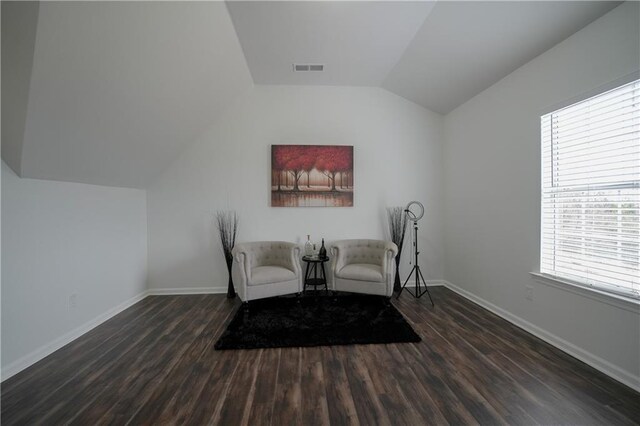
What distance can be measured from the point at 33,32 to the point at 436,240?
16.4ft

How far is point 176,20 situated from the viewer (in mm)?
2260

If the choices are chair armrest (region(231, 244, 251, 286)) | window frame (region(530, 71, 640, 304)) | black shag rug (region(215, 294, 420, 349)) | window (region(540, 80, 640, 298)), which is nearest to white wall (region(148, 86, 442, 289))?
chair armrest (region(231, 244, 251, 286))

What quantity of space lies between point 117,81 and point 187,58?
2.50ft

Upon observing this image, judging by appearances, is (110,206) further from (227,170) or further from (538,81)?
(538,81)

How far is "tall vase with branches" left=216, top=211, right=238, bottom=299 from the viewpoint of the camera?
3809 millimetres

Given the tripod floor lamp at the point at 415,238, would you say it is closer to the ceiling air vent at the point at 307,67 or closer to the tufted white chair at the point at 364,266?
the tufted white chair at the point at 364,266

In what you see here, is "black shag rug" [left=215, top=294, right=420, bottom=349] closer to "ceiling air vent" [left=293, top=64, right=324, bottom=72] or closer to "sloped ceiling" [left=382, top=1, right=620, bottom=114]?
"sloped ceiling" [left=382, top=1, right=620, bottom=114]

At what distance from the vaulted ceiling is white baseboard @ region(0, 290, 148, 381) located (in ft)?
5.19

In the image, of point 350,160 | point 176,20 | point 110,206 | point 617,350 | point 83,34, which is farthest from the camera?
point 350,160

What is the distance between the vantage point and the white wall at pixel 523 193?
1.94 m

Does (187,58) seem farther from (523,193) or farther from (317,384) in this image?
(523,193)

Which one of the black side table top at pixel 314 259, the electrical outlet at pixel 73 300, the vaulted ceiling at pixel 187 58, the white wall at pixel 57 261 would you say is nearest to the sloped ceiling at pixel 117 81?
the vaulted ceiling at pixel 187 58

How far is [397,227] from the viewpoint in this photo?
4059mm

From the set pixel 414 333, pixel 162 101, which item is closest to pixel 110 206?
pixel 162 101
